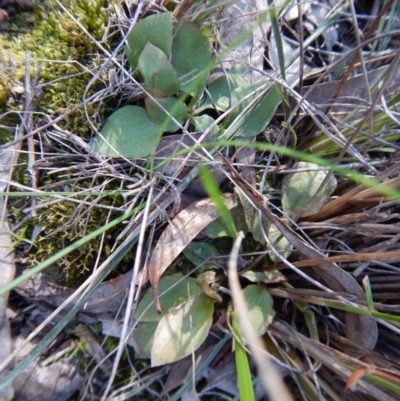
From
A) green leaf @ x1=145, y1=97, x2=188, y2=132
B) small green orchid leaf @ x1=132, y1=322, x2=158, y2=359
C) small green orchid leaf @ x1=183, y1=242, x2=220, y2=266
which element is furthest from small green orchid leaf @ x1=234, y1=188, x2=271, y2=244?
small green orchid leaf @ x1=132, y1=322, x2=158, y2=359

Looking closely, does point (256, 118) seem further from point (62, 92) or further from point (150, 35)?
point (62, 92)

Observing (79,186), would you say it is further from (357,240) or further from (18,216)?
(357,240)

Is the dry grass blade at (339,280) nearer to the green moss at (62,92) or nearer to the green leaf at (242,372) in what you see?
the green leaf at (242,372)

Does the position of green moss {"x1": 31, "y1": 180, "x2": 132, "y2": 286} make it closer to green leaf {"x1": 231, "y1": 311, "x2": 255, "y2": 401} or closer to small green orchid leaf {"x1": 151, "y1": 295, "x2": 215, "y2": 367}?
small green orchid leaf {"x1": 151, "y1": 295, "x2": 215, "y2": 367}

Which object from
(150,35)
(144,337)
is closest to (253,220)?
(144,337)

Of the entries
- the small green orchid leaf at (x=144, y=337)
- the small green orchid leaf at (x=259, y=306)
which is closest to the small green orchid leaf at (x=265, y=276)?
the small green orchid leaf at (x=259, y=306)

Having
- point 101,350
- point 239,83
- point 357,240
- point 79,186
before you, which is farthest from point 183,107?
point 101,350
